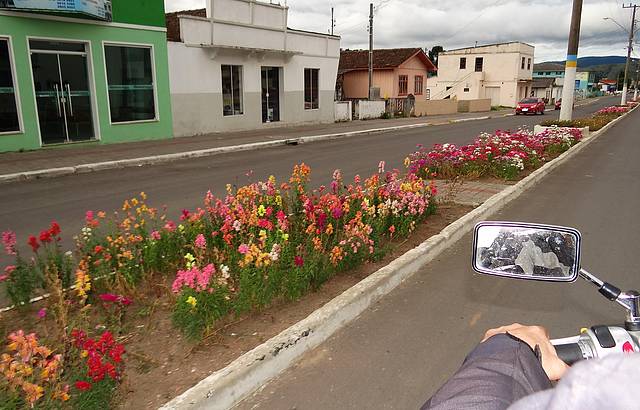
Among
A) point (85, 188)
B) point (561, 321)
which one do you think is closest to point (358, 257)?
point (561, 321)

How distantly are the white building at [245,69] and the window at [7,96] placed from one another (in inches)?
228

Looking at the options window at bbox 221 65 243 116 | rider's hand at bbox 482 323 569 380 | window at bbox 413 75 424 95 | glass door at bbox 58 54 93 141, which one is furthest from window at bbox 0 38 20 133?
window at bbox 413 75 424 95

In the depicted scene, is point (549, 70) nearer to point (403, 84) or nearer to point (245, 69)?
point (403, 84)

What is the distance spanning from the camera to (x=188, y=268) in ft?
12.3

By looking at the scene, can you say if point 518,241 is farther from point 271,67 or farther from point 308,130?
point 271,67

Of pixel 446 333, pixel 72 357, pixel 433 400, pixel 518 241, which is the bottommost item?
pixel 446 333

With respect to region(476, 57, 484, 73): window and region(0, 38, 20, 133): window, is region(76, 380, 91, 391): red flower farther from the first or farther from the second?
region(476, 57, 484, 73): window

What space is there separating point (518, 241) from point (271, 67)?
23086 mm

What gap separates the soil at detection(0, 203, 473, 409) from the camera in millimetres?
3006

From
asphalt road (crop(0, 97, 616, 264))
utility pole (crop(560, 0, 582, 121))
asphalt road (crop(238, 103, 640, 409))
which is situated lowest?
asphalt road (crop(238, 103, 640, 409))

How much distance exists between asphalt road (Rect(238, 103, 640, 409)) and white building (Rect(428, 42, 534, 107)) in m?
61.5

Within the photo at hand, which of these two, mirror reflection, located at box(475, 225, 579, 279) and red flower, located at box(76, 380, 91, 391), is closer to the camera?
mirror reflection, located at box(475, 225, 579, 279)

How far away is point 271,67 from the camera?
78.1ft

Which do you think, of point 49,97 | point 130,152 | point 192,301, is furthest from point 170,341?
point 49,97
